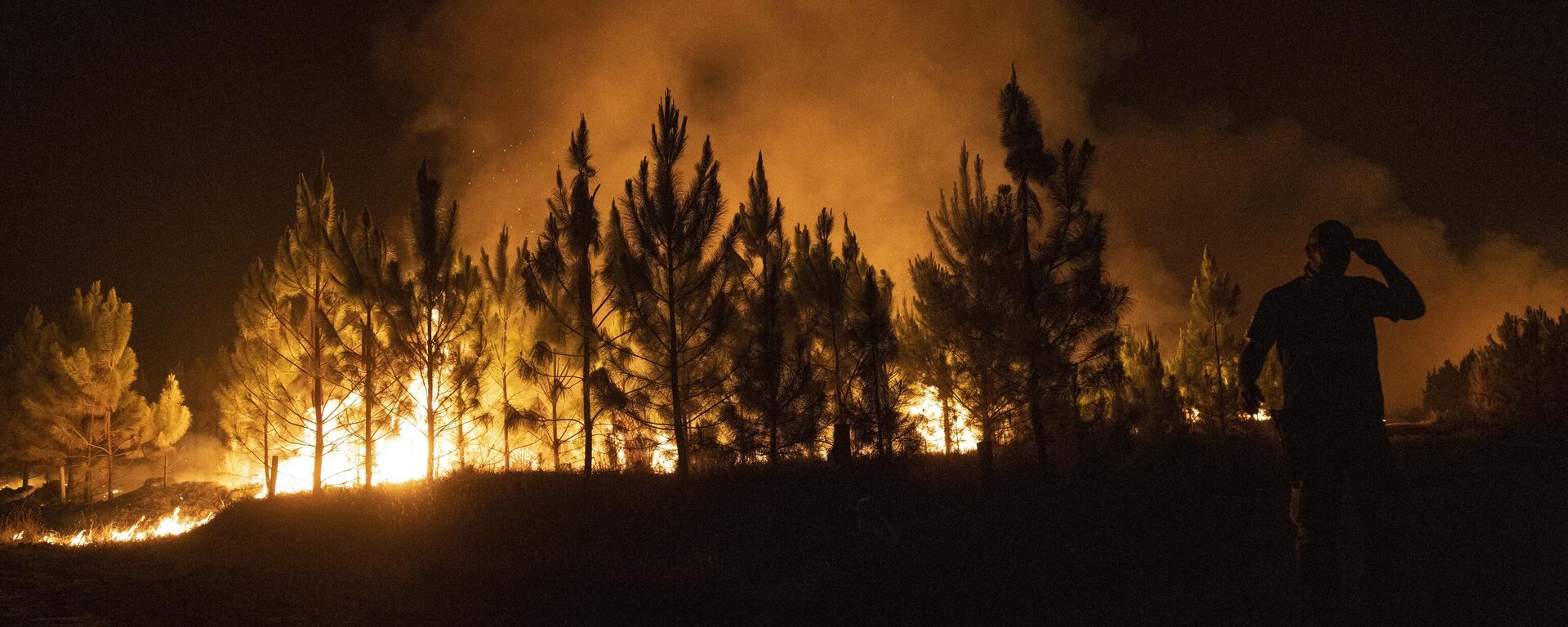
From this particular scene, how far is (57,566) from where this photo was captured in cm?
876

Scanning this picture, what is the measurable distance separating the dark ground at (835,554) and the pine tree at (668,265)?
224 cm

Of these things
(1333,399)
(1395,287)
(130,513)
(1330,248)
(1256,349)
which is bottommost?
(130,513)

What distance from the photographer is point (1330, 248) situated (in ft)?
14.4

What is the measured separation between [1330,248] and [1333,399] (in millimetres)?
882

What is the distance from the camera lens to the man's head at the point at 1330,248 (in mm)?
4379

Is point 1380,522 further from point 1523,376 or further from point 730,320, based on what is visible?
point 1523,376

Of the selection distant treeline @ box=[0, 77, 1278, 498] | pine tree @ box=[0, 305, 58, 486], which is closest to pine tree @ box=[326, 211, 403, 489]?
distant treeline @ box=[0, 77, 1278, 498]

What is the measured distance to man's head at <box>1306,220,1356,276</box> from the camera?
4379mm

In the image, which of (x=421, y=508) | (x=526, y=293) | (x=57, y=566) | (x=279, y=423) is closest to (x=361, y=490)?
(x=421, y=508)

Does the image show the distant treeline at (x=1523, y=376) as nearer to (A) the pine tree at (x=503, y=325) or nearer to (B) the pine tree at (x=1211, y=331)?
(B) the pine tree at (x=1211, y=331)

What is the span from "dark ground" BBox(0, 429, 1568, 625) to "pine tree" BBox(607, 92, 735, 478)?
2.24 m

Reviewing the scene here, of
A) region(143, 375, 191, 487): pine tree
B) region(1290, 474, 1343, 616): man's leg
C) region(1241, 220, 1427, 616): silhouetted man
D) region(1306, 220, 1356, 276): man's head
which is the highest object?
region(143, 375, 191, 487): pine tree

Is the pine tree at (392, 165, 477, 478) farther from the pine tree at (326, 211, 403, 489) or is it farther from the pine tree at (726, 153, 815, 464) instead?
the pine tree at (726, 153, 815, 464)

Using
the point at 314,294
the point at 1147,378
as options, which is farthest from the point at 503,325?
the point at 1147,378
